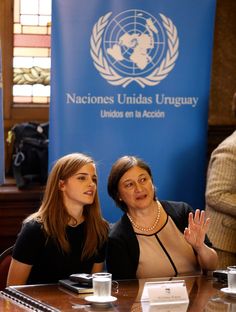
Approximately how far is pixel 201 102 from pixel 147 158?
47 cm

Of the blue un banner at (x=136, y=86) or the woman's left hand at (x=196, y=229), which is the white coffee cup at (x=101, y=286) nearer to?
the woman's left hand at (x=196, y=229)

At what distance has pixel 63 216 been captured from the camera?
334 centimetres

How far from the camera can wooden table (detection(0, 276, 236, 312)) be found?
2.58m

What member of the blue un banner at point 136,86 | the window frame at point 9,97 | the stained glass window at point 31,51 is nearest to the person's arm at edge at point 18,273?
the blue un banner at point 136,86

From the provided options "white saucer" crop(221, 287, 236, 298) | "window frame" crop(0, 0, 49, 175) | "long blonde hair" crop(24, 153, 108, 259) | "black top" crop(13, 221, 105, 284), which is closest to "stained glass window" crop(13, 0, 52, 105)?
"window frame" crop(0, 0, 49, 175)

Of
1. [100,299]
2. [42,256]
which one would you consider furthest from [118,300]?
[42,256]

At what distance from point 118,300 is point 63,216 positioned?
0.72 meters

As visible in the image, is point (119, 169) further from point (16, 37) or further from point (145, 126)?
point (16, 37)

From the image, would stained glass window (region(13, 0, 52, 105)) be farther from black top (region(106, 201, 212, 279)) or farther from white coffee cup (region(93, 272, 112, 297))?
white coffee cup (region(93, 272, 112, 297))

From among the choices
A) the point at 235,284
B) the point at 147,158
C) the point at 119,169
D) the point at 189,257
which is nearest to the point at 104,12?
the point at 147,158

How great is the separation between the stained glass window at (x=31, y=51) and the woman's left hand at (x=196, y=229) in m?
2.26

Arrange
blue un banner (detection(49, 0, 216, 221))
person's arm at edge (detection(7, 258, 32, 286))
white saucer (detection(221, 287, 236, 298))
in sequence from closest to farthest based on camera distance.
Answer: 1. white saucer (detection(221, 287, 236, 298))
2. person's arm at edge (detection(7, 258, 32, 286))
3. blue un banner (detection(49, 0, 216, 221))

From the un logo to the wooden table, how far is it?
1.76 meters

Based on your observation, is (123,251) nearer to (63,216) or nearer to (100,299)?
(63,216)
